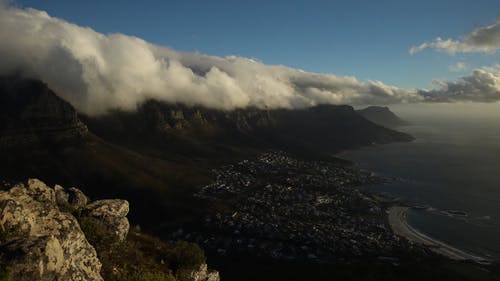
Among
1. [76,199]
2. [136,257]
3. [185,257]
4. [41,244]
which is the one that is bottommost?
[185,257]

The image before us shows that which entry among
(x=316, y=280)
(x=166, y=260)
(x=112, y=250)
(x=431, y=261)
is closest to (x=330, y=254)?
(x=316, y=280)

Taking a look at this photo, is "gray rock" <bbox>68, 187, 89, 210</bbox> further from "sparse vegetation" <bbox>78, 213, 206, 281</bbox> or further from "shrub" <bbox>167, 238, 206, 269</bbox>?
"shrub" <bbox>167, 238, 206, 269</bbox>

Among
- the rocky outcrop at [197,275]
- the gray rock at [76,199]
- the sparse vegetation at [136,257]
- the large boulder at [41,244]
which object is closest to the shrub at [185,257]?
the sparse vegetation at [136,257]

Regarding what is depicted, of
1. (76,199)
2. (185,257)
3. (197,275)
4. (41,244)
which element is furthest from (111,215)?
(41,244)

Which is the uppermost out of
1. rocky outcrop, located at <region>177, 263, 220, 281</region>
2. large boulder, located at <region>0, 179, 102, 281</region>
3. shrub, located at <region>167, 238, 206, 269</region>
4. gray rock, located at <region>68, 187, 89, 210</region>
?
large boulder, located at <region>0, 179, 102, 281</region>

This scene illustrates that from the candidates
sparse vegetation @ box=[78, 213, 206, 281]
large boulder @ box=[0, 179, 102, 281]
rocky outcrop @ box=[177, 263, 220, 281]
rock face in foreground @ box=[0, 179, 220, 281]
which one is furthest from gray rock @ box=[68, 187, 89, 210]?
large boulder @ box=[0, 179, 102, 281]

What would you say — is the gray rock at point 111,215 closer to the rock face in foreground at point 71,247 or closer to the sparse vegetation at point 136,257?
the rock face in foreground at point 71,247

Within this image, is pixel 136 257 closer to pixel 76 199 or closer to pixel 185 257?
pixel 185 257
